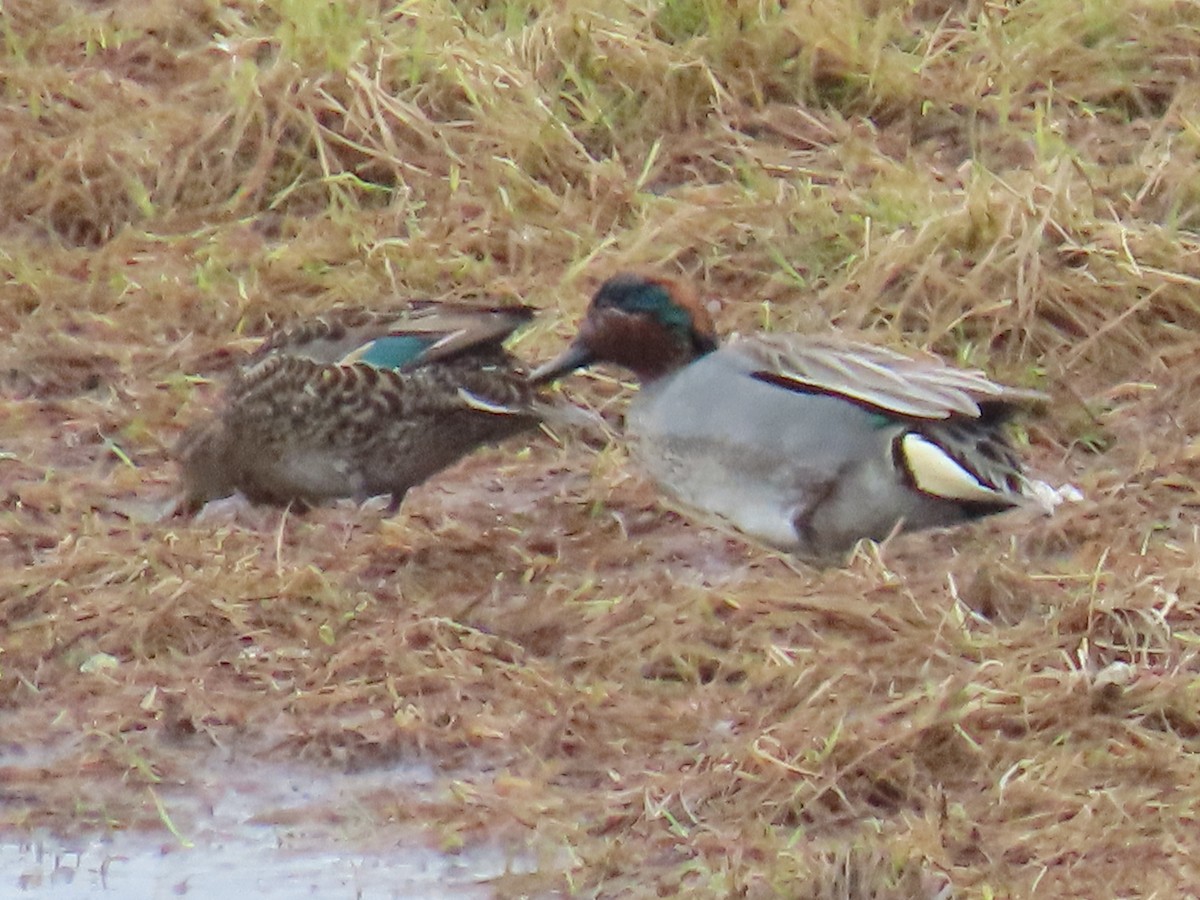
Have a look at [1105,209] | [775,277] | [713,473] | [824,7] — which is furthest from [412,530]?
[824,7]

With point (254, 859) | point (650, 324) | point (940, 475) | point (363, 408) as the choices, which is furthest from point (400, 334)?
point (254, 859)

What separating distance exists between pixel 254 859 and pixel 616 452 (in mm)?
1770

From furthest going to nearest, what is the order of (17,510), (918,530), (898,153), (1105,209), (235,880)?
(898,153) < (1105,209) < (17,510) < (918,530) < (235,880)

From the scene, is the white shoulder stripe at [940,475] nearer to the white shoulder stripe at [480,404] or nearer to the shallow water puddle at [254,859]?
the white shoulder stripe at [480,404]

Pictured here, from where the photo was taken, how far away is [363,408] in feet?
16.2

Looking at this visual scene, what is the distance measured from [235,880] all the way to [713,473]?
1378 millimetres

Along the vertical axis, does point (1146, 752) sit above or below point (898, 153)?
above

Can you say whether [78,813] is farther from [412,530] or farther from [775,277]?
[775,277]

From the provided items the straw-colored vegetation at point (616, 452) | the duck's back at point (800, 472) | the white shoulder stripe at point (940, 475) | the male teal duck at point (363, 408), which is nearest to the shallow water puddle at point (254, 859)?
the straw-colored vegetation at point (616, 452)

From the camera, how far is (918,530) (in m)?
4.57

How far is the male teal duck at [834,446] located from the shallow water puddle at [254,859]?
1.01 m

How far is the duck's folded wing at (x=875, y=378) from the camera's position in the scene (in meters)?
4.42

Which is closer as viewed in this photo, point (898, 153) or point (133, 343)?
point (133, 343)

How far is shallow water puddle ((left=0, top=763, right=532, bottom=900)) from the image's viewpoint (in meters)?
3.50
